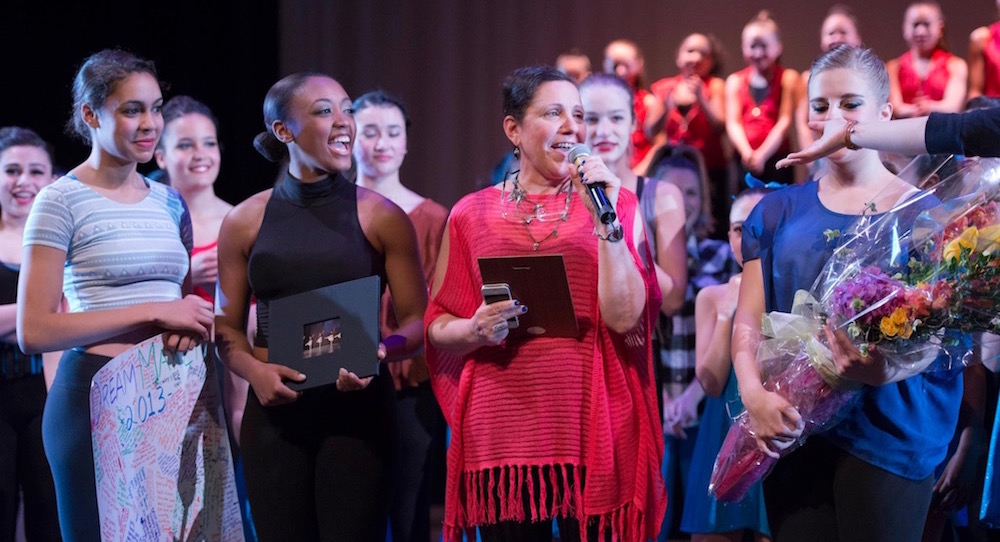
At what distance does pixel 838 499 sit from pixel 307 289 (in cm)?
134

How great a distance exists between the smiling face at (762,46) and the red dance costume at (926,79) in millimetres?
596

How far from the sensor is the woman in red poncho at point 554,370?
2328 mm

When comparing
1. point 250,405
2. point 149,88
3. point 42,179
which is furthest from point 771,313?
point 42,179

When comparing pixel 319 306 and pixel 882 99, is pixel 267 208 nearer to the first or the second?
pixel 319 306

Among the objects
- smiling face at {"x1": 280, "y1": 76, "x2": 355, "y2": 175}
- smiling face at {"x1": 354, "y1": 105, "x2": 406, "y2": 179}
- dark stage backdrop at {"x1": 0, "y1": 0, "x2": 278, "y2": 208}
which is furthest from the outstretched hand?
dark stage backdrop at {"x1": 0, "y1": 0, "x2": 278, "y2": 208}

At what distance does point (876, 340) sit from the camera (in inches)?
79.2

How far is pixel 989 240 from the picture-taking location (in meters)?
1.90

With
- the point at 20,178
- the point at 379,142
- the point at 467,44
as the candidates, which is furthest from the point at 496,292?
the point at 467,44

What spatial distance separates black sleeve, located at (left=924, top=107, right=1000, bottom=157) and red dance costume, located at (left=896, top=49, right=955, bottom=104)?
318 centimetres

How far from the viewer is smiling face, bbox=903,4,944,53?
16.4ft

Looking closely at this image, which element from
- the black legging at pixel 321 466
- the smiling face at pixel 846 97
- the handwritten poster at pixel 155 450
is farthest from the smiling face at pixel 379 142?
the smiling face at pixel 846 97

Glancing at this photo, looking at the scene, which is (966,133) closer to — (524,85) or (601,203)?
(601,203)

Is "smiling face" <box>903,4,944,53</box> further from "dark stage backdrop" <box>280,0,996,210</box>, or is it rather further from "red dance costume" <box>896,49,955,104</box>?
"dark stage backdrop" <box>280,0,996,210</box>

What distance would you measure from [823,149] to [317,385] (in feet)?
4.10
